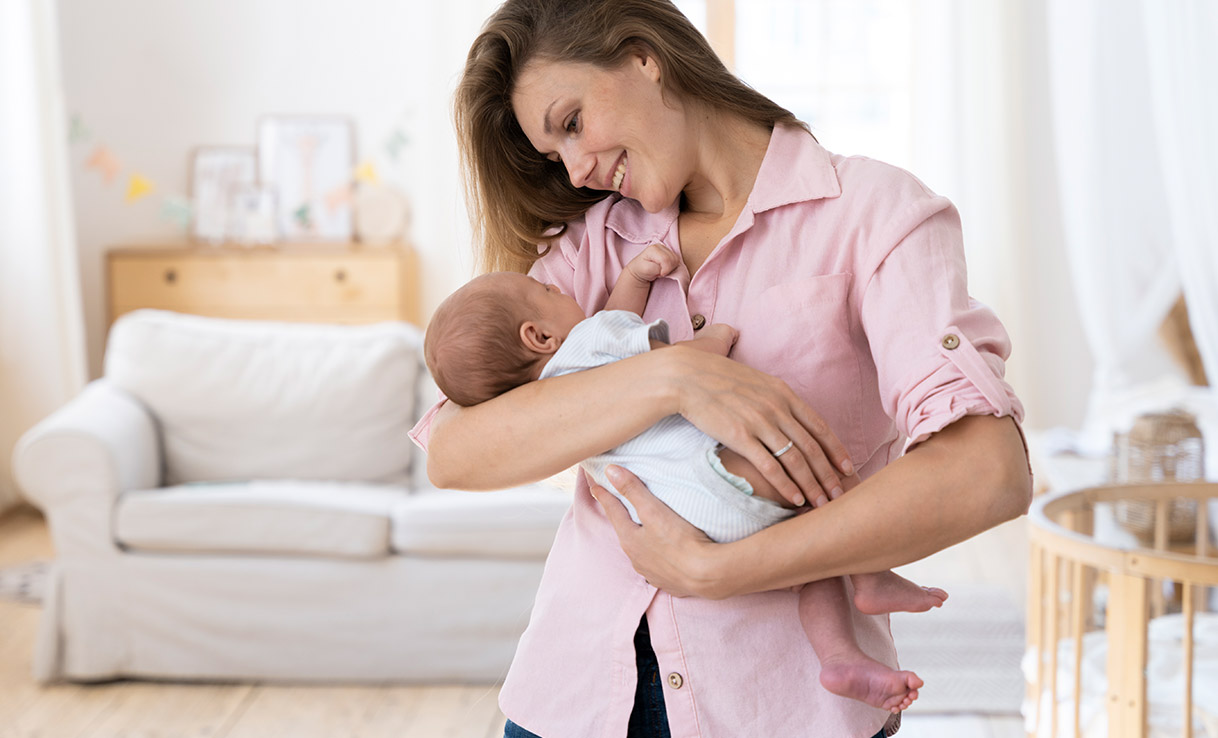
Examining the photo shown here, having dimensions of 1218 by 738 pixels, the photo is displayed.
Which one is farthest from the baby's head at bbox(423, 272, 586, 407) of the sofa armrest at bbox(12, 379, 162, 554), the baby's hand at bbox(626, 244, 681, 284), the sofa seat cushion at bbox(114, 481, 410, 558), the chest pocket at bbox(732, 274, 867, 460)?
the sofa armrest at bbox(12, 379, 162, 554)

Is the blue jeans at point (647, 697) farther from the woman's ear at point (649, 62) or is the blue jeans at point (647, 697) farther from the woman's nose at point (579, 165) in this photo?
the woman's ear at point (649, 62)

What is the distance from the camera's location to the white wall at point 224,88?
5.61 metres

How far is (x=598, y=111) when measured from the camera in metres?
1.17

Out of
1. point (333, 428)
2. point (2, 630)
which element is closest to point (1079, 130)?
point (333, 428)

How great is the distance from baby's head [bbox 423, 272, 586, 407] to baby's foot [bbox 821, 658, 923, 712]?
454mm

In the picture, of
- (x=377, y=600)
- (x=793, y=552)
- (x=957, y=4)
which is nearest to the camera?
(x=793, y=552)

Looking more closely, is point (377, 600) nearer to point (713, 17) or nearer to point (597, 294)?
point (597, 294)

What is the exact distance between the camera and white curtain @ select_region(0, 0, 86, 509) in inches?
190

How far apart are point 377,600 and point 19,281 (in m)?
2.79

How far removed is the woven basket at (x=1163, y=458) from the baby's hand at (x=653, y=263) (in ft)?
6.83

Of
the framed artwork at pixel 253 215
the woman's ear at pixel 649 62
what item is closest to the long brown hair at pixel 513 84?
the woman's ear at pixel 649 62

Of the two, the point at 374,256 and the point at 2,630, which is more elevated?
the point at 374,256

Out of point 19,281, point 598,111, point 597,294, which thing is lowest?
point 19,281

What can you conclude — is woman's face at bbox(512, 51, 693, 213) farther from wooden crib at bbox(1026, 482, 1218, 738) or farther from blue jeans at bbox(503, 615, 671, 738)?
wooden crib at bbox(1026, 482, 1218, 738)
